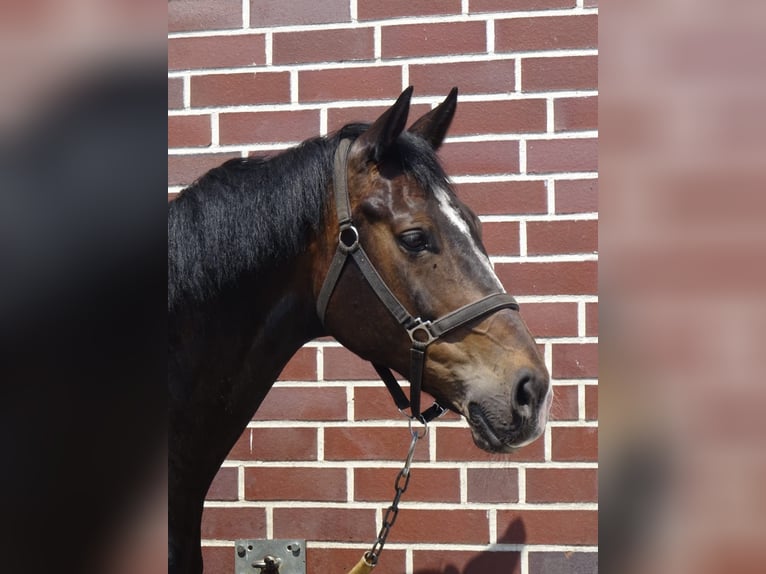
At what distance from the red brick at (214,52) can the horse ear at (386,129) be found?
0.97 meters

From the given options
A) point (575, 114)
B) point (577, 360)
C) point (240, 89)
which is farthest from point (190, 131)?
point (577, 360)

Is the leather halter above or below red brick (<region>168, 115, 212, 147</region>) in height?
below

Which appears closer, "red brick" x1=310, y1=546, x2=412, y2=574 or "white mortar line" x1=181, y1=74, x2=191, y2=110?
"red brick" x1=310, y1=546, x2=412, y2=574

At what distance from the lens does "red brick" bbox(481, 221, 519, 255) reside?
8.04 ft

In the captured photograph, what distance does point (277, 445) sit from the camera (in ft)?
8.41

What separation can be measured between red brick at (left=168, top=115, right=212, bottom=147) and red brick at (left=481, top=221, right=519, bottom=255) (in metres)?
1.06

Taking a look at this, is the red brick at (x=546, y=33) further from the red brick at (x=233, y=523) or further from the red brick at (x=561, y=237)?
the red brick at (x=233, y=523)

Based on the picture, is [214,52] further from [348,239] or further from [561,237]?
[561,237]

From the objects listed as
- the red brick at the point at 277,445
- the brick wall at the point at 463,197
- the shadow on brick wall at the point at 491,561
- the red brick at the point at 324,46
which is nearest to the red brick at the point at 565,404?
the brick wall at the point at 463,197

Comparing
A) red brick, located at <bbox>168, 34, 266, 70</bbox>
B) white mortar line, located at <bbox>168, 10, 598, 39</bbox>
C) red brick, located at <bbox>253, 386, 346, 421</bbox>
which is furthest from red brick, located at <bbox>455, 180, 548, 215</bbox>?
red brick, located at <bbox>168, 34, 266, 70</bbox>

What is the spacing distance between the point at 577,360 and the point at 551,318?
0.54 ft

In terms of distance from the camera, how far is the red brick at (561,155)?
7.93ft

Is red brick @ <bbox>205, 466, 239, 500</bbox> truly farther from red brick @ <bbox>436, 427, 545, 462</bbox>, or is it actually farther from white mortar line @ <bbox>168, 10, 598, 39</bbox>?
white mortar line @ <bbox>168, 10, 598, 39</bbox>
